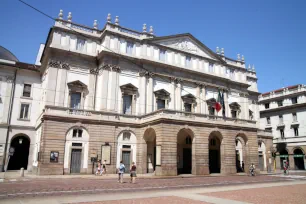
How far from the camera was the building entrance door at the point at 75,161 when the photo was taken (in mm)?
29344

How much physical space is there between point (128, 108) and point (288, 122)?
1471 inches

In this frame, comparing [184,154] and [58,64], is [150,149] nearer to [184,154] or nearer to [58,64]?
[184,154]

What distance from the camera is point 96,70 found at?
3491cm

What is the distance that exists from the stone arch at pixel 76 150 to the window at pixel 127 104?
6212 millimetres

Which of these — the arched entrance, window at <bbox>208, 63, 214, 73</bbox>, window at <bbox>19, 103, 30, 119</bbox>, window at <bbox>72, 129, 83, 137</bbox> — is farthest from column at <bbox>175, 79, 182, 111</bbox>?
window at <bbox>19, 103, 30, 119</bbox>

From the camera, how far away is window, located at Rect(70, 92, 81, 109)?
109 feet

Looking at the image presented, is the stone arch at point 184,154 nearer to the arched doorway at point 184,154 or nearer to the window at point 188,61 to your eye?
the arched doorway at point 184,154

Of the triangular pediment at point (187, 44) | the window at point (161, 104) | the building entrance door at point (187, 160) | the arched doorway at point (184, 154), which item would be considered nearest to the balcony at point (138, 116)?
the arched doorway at point (184, 154)

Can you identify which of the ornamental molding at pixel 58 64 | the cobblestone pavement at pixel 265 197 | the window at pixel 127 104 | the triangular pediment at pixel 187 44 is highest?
the triangular pediment at pixel 187 44

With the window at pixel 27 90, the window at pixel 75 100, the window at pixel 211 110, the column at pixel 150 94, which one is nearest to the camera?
the window at pixel 75 100

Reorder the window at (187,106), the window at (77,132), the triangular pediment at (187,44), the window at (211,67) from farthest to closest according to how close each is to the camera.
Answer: the window at (211,67)
the window at (187,106)
the triangular pediment at (187,44)
the window at (77,132)

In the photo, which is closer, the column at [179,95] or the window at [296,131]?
the column at [179,95]

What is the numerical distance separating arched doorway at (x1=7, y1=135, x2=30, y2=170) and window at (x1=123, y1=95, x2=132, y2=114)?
46.4 ft

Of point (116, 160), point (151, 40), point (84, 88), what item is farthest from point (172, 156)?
point (151, 40)
